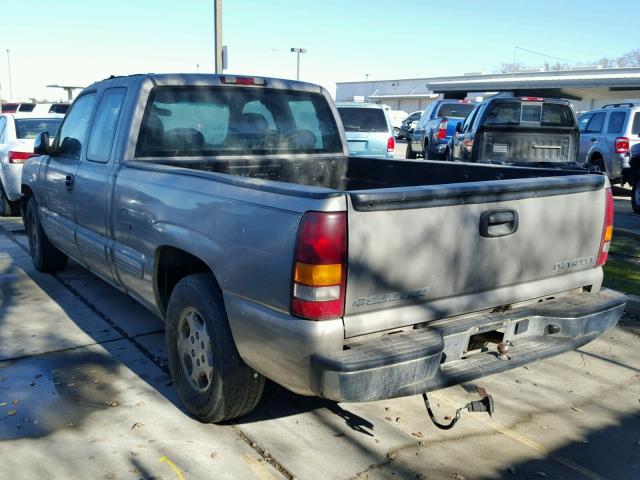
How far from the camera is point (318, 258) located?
2639 millimetres

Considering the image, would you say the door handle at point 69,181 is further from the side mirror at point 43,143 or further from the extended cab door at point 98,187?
the side mirror at point 43,143

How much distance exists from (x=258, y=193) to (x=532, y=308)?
1.57 metres

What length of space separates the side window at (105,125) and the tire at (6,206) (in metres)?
5.95

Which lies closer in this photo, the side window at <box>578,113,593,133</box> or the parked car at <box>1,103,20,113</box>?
the side window at <box>578,113,593,133</box>

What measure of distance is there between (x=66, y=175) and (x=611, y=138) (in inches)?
452

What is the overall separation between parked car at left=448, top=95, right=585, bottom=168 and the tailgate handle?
8.37 meters

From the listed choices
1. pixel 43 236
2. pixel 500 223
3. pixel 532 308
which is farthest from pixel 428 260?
pixel 43 236

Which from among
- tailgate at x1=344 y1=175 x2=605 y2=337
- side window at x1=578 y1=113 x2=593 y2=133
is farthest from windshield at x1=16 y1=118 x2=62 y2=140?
side window at x1=578 y1=113 x2=593 y2=133

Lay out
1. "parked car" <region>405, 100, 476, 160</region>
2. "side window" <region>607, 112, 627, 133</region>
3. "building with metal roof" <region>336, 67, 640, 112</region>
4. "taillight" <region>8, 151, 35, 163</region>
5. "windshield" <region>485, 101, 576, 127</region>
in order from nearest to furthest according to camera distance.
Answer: "taillight" <region>8, 151, 35, 163</region>, "windshield" <region>485, 101, 576, 127</region>, "side window" <region>607, 112, 627, 133</region>, "parked car" <region>405, 100, 476, 160</region>, "building with metal roof" <region>336, 67, 640, 112</region>

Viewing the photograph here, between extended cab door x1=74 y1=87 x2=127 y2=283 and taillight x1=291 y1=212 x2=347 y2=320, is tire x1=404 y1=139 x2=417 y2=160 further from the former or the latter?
taillight x1=291 y1=212 x2=347 y2=320

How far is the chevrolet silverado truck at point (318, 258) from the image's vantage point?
2697 millimetres

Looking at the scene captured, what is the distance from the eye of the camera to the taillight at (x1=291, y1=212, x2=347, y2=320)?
263cm

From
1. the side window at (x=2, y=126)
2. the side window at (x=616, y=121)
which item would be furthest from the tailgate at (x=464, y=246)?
the side window at (x=616, y=121)

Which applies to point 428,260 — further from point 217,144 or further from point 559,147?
point 559,147
